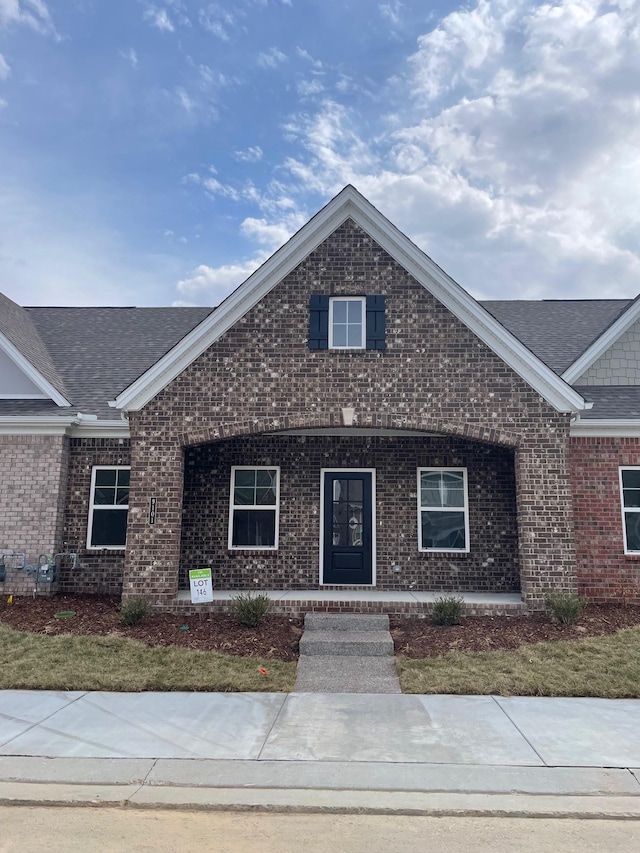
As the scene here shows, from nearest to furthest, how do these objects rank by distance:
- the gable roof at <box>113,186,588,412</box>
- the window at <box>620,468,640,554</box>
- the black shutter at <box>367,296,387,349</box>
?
the gable roof at <box>113,186,588,412</box>
the black shutter at <box>367,296,387,349</box>
the window at <box>620,468,640,554</box>

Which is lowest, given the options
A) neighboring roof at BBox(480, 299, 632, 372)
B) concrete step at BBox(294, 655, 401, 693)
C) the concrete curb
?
the concrete curb

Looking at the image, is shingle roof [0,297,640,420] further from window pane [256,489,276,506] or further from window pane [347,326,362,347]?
window pane [347,326,362,347]

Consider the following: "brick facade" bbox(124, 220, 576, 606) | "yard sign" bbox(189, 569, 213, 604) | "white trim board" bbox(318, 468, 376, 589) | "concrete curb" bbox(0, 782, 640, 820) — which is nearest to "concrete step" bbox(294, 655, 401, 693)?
"yard sign" bbox(189, 569, 213, 604)

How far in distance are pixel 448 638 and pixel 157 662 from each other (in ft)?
13.7

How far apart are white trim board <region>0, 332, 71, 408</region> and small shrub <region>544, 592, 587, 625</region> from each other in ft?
32.0

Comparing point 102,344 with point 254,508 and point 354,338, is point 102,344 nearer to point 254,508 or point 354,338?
point 254,508

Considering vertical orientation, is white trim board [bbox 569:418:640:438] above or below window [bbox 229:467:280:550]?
above

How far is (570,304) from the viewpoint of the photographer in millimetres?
17203

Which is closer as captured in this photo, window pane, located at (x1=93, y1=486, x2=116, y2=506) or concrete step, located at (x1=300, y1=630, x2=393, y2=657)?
concrete step, located at (x1=300, y1=630, x2=393, y2=657)

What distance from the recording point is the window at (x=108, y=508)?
39.3 ft

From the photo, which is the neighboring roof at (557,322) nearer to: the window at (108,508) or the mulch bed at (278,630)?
the mulch bed at (278,630)

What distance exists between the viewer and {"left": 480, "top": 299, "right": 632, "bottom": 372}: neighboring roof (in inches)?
545

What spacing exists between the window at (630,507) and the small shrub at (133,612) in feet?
28.1

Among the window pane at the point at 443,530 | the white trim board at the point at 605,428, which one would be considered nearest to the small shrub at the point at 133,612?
the window pane at the point at 443,530
